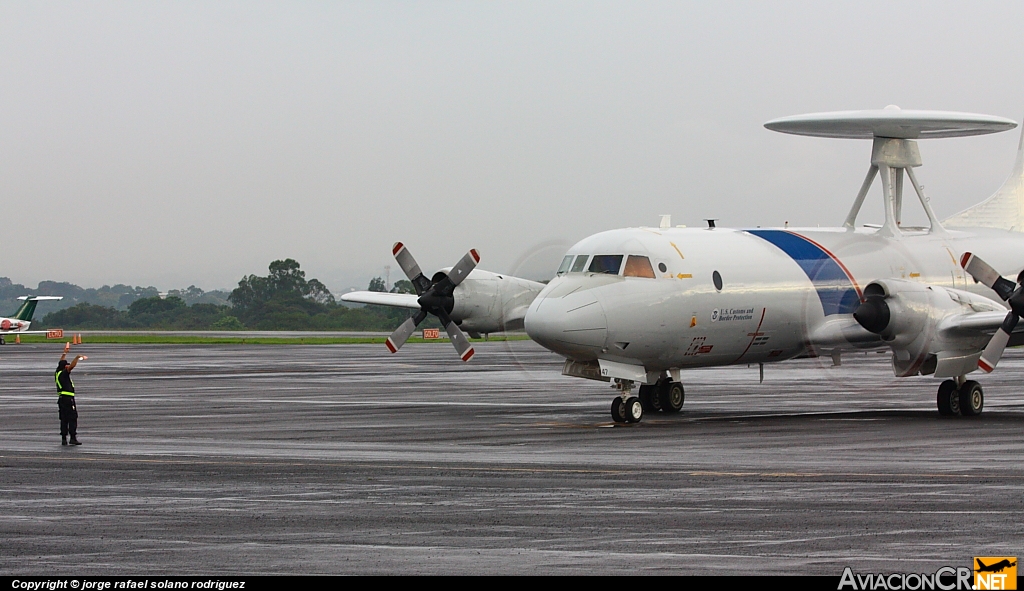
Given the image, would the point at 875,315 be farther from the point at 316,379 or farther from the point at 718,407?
the point at 316,379

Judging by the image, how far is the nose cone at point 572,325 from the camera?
2428 centimetres

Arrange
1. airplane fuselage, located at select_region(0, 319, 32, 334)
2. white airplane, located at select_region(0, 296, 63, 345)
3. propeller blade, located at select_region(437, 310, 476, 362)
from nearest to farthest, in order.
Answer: propeller blade, located at select_region(437, 310, 476, 362) < airplane fuselage, located at select_region(0, 319, 32, 334) < white airplane, located at select_region(0, 296, 63, 345)

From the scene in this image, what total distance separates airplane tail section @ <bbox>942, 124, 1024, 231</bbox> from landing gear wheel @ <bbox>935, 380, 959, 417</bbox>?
363 inches

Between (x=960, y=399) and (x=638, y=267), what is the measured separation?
791 cm

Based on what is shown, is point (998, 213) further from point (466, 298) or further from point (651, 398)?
point (466, 298)

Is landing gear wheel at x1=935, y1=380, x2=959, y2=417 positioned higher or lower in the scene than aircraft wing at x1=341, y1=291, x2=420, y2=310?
lower

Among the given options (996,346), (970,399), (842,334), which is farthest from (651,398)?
(996,346)

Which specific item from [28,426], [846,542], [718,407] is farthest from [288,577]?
[718,407]

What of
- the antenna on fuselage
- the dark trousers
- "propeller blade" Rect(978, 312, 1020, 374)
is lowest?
the dark trousers

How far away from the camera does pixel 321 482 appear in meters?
16.7

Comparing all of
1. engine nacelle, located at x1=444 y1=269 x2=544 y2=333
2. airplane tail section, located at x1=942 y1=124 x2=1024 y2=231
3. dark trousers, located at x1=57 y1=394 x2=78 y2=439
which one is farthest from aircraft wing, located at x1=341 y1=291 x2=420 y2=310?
airplane tail section, located at x1=942 y1=124 x2=1024 y2=231

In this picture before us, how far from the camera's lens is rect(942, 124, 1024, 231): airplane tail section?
35.7 meters

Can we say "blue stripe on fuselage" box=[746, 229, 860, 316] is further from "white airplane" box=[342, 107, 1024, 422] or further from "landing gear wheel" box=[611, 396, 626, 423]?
"landing gear wheel" box=[611, 396, 626, 423]

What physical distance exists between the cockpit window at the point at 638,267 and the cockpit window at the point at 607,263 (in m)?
0.19
